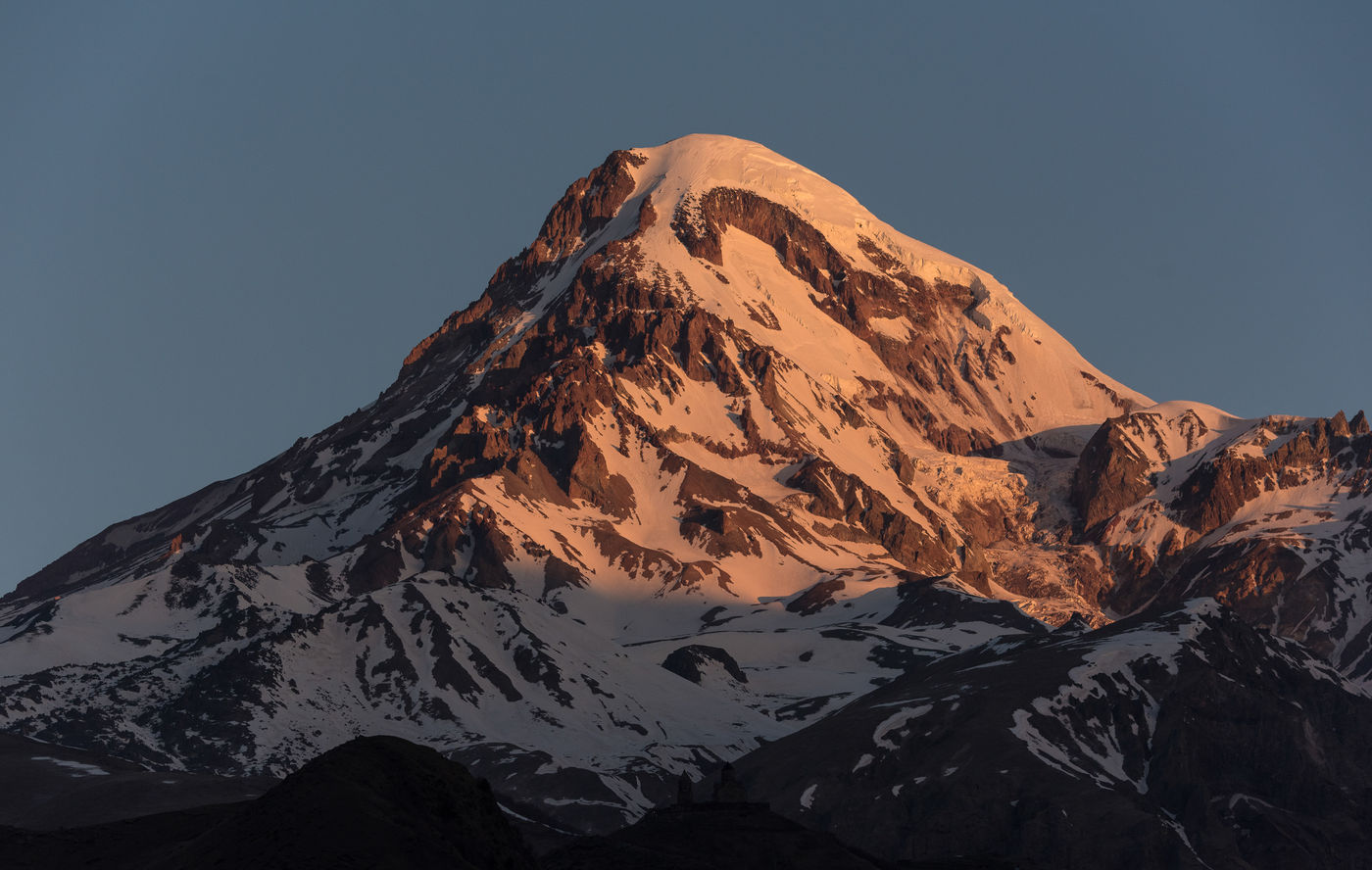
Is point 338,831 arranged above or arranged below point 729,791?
below

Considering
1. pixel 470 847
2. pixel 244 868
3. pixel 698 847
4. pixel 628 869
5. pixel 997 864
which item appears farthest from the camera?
pixel 997 864

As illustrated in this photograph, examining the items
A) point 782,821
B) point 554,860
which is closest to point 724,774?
point 782,821

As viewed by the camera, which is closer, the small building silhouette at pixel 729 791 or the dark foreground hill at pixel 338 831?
the dark foreground hill at pixel 338 831

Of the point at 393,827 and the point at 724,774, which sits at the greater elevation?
the point at 724,774

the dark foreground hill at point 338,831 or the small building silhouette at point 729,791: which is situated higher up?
the small building silhouette at point 729,791

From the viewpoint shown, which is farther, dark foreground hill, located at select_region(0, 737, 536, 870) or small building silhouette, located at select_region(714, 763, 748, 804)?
small building silhouette, located at select_region(714, 763, 748, 804)

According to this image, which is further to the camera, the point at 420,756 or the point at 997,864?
the point at 997,864

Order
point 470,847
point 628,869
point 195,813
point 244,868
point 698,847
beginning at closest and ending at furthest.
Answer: point 244,868 → point 470,847 → point 195,813 → point 628,869 → point 698,847

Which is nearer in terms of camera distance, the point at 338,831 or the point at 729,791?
the point at 338,831

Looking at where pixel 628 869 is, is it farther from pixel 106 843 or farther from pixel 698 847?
pixel 106 843

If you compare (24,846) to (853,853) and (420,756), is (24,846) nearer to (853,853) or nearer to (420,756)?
(420,756)

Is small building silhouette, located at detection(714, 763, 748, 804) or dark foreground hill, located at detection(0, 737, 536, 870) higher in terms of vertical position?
small building silhouette, located at detection(714, 763, 748, 804)
